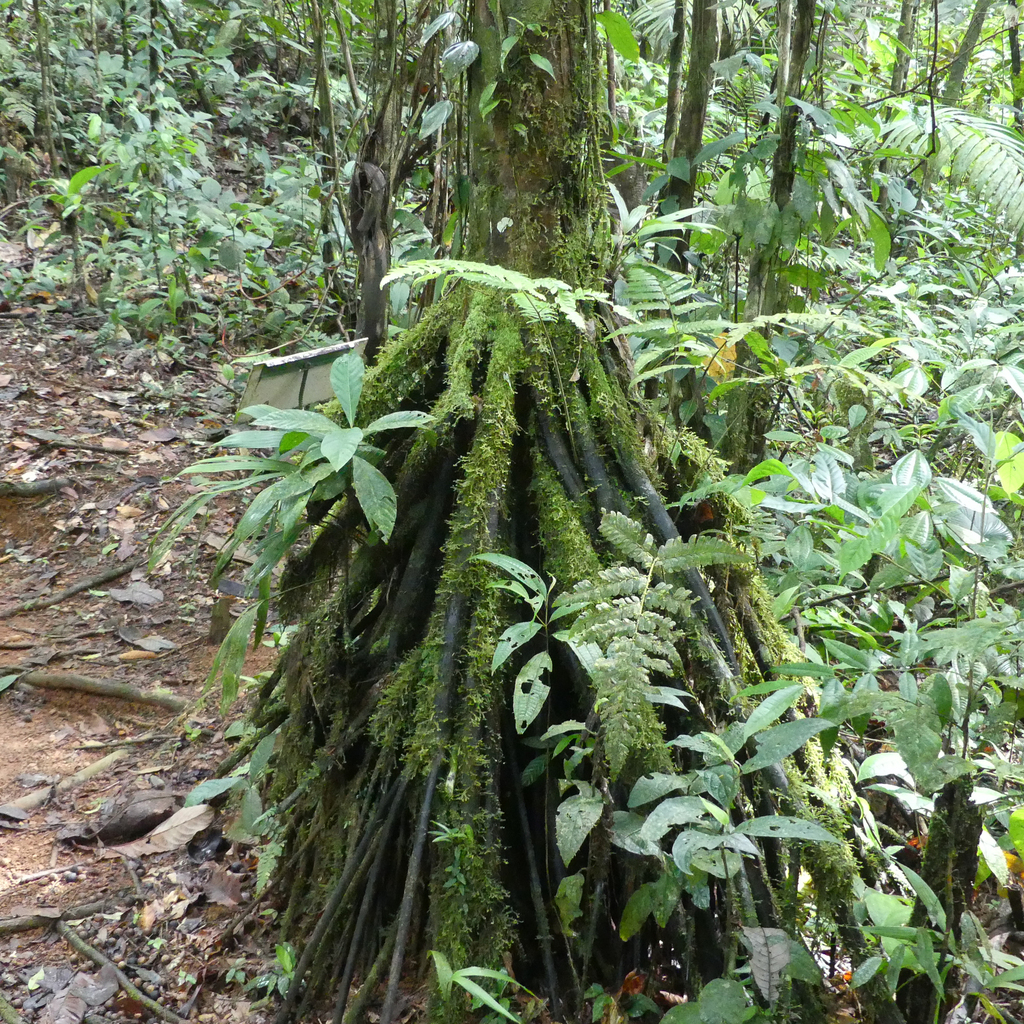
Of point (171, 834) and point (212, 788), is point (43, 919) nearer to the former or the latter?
point (171, 834)

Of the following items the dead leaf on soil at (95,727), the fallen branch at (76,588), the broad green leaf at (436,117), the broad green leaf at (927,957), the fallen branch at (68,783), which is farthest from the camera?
the fallen branch at (76,588)

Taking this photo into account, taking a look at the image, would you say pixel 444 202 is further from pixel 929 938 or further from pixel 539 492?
pixel 929 938

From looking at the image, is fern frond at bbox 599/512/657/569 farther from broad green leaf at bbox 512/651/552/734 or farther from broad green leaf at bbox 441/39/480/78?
broad green leaf at bbox 441/39/480/78

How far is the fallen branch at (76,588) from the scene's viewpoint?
4.30 metres

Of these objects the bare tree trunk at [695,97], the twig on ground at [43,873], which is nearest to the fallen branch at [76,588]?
the twig on ground at [43,873]

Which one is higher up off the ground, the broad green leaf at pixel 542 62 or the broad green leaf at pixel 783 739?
the broad green leaf at pixel 542 62

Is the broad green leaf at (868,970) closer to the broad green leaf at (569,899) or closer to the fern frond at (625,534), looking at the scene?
the broad green leaf at (569,899)

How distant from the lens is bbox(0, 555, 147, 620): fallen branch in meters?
4.30

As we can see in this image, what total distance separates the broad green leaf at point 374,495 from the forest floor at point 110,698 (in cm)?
109

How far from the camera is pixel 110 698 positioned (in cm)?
379

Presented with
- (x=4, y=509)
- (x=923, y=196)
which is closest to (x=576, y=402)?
(x=4, y=509)

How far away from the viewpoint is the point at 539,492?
2.27 m

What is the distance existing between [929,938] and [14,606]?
430 centimetres

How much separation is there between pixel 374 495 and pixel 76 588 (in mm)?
3115
